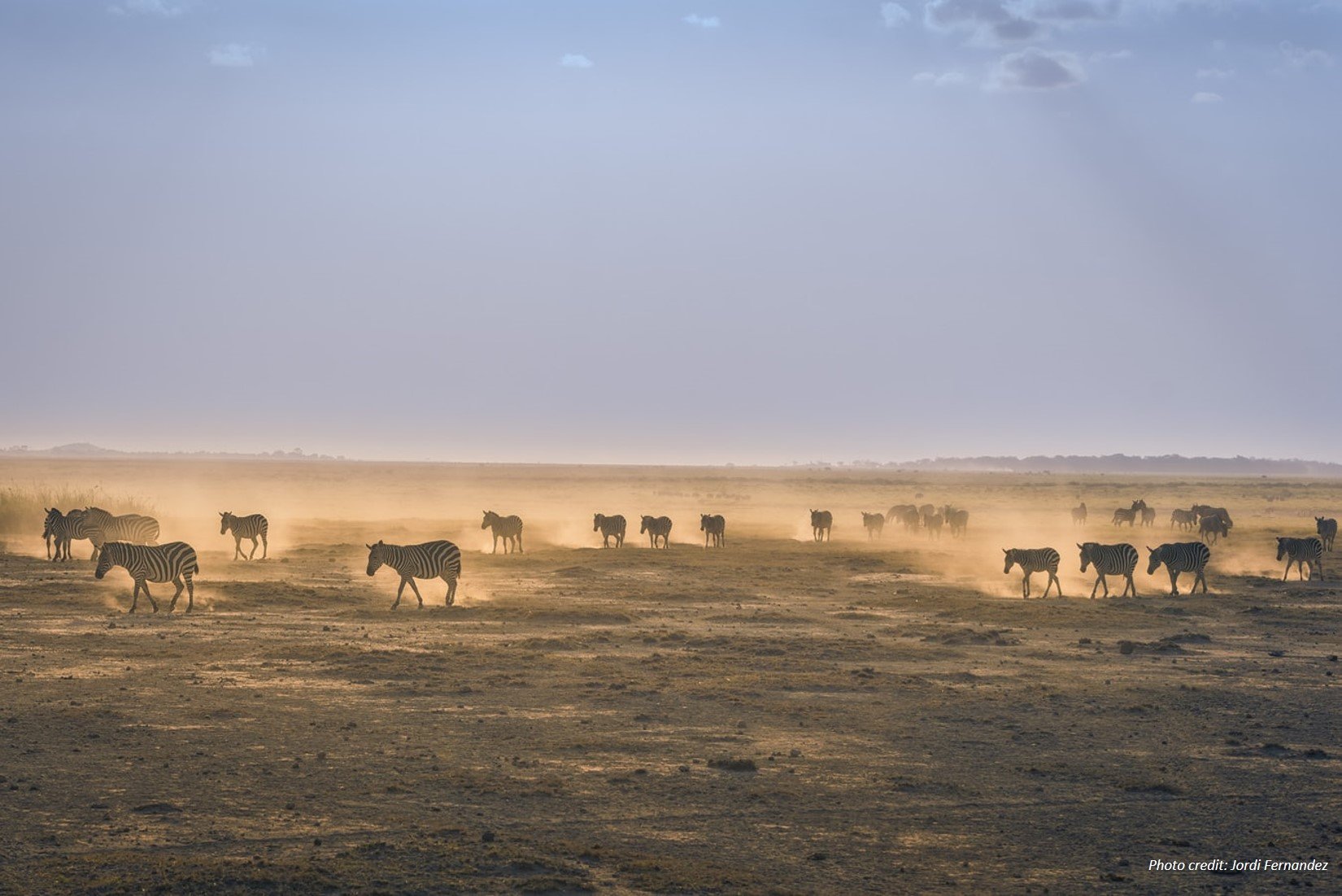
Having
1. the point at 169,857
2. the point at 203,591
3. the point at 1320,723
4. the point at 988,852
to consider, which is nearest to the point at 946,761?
the point at 988,852

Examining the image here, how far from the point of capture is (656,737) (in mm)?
15383

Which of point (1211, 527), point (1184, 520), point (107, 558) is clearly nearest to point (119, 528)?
point (107, 558)

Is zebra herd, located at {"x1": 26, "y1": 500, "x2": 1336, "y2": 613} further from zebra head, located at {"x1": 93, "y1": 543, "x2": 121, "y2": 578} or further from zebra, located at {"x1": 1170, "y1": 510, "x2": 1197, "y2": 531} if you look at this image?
zebra, located at {"x1": 1170, "y1": 510, "x2": 1197, "y2": 531}

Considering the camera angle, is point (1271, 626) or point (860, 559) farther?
point (860, 559)

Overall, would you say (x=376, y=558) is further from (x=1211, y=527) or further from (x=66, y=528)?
(x=1211, y=527)

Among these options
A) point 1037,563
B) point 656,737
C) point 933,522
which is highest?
point 933,522

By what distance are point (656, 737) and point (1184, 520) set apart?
57.4m

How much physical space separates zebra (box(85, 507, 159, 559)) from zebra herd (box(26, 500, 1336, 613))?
0.03 metres

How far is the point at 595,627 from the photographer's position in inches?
993

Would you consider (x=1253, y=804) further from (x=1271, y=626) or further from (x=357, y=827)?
(x=1271, y=626)

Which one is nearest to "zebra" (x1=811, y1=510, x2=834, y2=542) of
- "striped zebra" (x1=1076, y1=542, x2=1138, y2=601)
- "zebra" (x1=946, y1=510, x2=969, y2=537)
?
"zebra" (x1=946, y1=510, x2=969, y2=537)

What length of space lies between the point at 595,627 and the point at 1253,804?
14.8 meters

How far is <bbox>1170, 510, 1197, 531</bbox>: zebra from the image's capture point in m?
64.2

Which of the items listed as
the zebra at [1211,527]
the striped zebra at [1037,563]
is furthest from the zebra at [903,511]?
the striped zebra at [1037,563]
